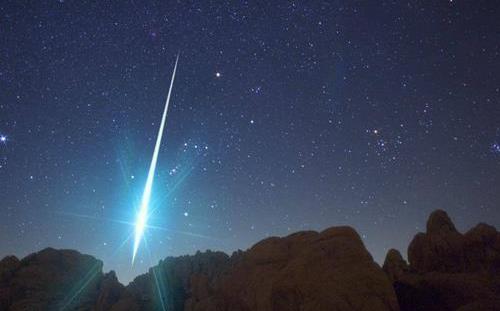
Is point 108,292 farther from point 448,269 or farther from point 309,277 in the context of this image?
point 448,269

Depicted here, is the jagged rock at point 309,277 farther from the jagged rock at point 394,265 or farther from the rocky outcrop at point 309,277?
the jagged rock at point 394,265

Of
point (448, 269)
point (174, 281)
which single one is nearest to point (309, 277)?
point (448, 269)

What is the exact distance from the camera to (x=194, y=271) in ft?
203

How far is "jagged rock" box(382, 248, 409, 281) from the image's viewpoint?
110 feet

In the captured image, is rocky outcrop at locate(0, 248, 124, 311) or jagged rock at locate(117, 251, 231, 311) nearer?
rocky outcrop at locate(0, 248, 124, 311)

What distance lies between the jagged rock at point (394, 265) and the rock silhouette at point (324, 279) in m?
0.09

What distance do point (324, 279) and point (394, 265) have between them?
15283 millimetres

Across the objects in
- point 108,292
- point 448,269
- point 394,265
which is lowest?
point 448,269

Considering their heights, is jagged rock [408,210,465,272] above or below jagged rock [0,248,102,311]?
below

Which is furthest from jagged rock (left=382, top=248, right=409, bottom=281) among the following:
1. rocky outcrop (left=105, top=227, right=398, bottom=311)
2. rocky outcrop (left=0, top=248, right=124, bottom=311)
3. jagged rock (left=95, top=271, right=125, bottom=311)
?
rocky outcrop (left=0, top=248, right=124, bottom=311)

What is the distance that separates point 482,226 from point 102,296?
145 ft

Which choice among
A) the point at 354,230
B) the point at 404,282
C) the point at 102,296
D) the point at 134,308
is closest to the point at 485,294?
the point at 404,282

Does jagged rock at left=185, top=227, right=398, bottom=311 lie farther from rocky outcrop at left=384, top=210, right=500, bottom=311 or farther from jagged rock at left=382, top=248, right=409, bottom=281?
jagged rock at left=382, top=248, right=409, bottom=281

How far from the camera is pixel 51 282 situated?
46.2 metres
